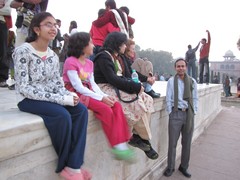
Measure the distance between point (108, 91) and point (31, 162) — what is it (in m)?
1.26

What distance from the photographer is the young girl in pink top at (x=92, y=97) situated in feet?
8.44

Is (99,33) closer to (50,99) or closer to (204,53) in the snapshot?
(50,99)

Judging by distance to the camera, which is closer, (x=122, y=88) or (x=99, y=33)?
(x=122, y=88)

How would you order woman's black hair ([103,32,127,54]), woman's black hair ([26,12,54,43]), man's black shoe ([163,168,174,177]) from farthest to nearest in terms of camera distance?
man's black shoe ([163,168,174,177]), woman's black hair ([103,32,127,54]), woman's black hair ([26,12,54,43])

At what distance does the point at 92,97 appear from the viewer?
2.65 meters

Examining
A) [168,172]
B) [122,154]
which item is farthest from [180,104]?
[122,154]

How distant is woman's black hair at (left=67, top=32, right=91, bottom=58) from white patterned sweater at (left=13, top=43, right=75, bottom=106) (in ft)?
1.27

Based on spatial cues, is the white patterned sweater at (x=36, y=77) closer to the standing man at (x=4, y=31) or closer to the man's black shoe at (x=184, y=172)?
the standing man at (x=4, y=31)

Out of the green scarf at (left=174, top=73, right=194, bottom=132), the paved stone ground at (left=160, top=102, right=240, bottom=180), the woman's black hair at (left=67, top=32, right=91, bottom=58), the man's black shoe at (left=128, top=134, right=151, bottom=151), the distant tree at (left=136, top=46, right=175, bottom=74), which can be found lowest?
the paved stone ground at (left=160, top=102, right=240, bottom=180)

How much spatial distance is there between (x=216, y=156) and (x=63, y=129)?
5.02m

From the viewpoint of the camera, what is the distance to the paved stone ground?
16.7ft

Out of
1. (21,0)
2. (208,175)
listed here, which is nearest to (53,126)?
(21,0)

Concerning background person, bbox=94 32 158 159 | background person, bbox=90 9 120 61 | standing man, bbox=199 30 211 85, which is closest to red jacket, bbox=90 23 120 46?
background person, bbox=90 9 120 61

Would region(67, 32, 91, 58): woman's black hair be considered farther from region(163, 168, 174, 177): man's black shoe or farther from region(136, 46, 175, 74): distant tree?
region(136, 46, 175, 74): distant tree
